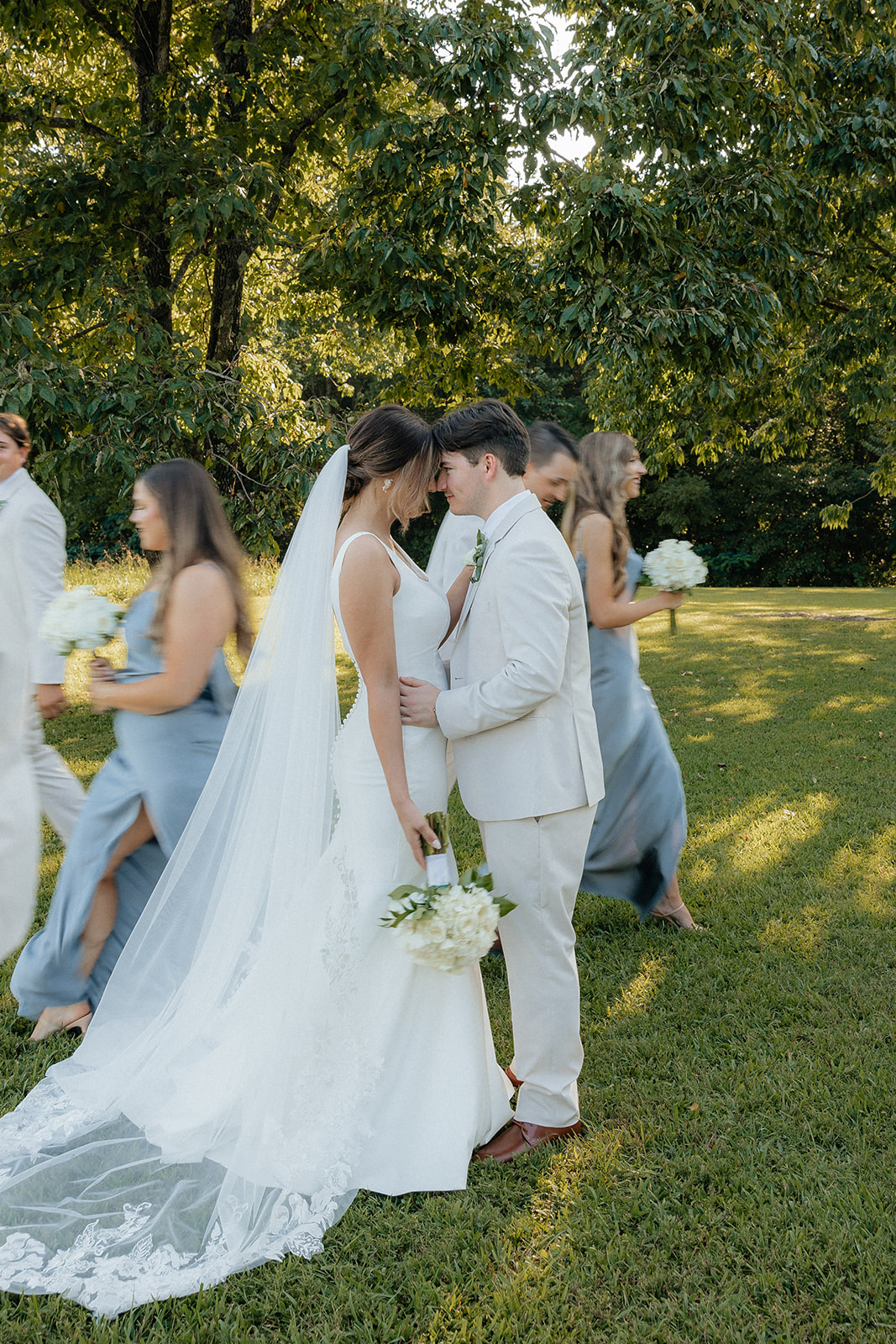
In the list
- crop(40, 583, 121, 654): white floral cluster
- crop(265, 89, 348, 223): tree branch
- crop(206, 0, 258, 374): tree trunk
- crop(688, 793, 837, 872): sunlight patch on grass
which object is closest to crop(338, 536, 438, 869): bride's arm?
crop(40, 583, 121, 654): white floral cluster

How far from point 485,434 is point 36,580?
2.68m

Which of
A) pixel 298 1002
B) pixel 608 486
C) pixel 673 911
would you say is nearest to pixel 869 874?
pixel 673 911

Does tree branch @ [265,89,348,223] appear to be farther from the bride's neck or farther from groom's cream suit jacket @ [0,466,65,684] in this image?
the bride's neck

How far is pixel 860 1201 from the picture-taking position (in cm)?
296

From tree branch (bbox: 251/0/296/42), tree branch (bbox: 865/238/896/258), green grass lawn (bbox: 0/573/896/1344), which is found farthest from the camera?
tree branch (bbox: 865/238/896/258)

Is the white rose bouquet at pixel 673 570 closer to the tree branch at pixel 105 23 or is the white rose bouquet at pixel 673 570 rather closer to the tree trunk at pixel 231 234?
the tree trunk at pixel 231 234

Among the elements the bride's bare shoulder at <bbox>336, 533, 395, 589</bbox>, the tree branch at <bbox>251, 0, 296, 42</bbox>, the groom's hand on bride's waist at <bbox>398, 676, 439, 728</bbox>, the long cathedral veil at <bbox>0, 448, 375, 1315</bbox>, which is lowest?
the long cathedral veil at <bbox>0, 448, 375, 1315</bbox>

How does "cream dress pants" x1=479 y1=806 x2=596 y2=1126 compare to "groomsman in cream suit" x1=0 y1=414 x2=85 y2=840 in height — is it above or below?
below

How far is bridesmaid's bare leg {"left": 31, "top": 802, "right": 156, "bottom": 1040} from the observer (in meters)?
3.94

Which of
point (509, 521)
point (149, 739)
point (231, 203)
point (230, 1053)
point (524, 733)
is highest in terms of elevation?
point (231, 203)

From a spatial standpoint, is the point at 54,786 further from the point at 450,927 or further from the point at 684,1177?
the point at 684,1177

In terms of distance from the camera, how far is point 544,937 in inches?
127

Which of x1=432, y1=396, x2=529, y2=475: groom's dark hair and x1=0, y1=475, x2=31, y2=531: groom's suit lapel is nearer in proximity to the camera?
x1=432, y1=396, x2=529, y2=475: groom's dark hair

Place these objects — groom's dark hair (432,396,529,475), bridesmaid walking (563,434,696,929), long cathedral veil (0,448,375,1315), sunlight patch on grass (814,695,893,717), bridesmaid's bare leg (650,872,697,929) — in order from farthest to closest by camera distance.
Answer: sunlight patch on grass (814,695,893,717) < bridesmaid's bare leg (650,872,697,929) < bridesmaid walking (563,434,696,929) < groom's dark hair (432,396,529,475) < long cathedral veil (0,448,375,1315)
